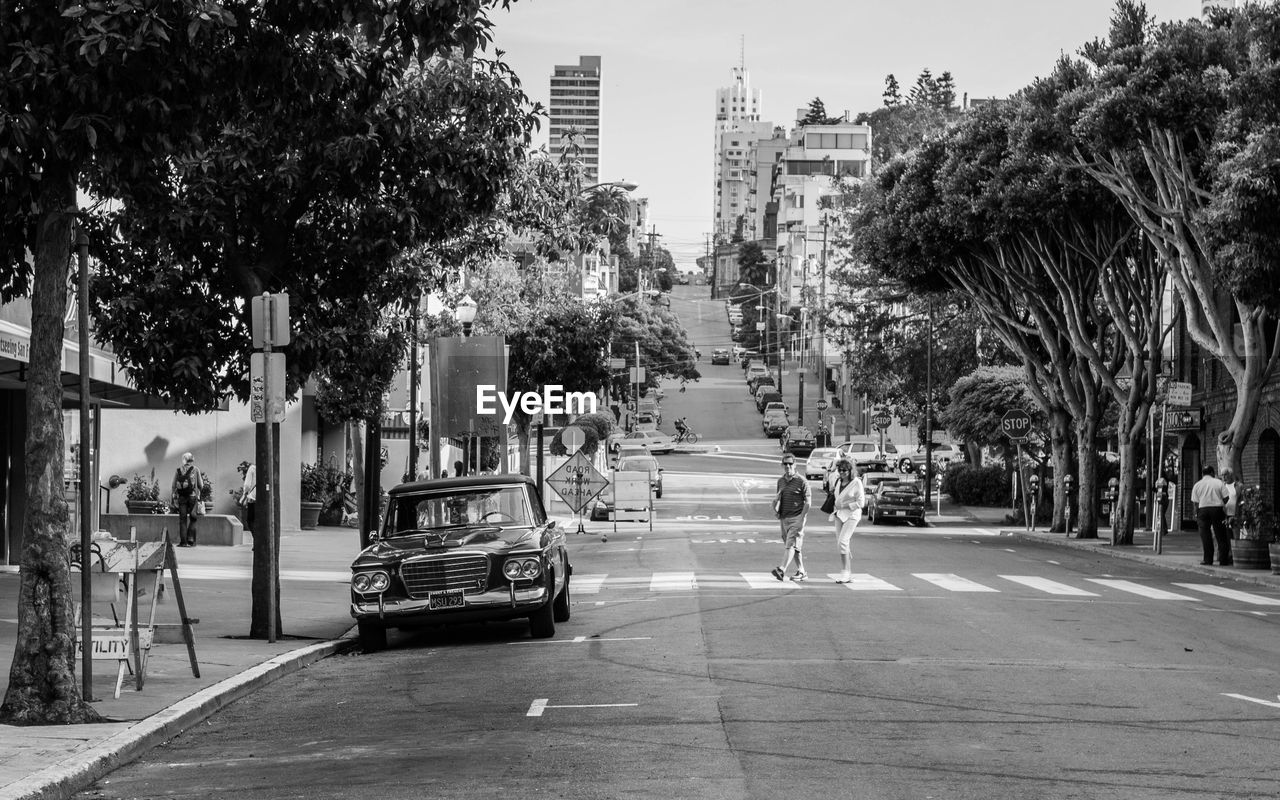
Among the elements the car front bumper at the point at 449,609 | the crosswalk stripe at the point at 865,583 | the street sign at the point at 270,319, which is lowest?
the crosswalk stripe at the point at 865,583

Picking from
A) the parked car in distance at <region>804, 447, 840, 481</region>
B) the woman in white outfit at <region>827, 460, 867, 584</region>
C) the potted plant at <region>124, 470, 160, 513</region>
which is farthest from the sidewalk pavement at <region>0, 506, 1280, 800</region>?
the parked car in distance at <region>804, 447, 840, 481</region>

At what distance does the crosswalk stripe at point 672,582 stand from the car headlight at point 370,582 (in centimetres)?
705

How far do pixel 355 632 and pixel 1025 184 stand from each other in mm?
21885

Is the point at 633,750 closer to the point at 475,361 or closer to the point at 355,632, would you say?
the point at 355,632

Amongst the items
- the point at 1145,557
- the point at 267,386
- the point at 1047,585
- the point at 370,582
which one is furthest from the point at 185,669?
the point at 1145,557

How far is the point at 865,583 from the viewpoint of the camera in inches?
952

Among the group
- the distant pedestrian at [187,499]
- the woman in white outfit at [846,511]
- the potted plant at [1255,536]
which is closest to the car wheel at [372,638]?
the woman in white outfit at [846,511]

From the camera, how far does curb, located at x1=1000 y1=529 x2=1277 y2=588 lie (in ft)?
91.5

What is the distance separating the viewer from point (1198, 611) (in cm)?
2061

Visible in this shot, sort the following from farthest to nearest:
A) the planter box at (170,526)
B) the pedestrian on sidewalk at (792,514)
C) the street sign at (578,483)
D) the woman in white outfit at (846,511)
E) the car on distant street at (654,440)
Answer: the car on distant street at (654,440)
the street sign at (578,483)
the planter box at (170,526)
the pedestrian on sidewalk at (792,514)
the woman in white outfit at (846,511)

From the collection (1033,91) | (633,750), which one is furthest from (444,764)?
(1033,91)

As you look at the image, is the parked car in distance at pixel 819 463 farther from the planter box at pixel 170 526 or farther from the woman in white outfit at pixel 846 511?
the woman in white outfit at pixel 846 511

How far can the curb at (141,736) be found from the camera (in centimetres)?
880

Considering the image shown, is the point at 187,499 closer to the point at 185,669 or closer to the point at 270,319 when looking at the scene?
the point at 270,319
